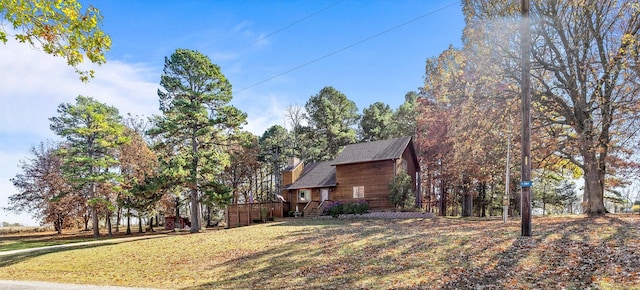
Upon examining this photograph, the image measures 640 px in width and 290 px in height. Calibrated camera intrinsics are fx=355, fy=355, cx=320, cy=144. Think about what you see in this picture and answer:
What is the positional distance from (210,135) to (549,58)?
24.4 metres

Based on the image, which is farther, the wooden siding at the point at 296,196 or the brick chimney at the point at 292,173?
the brick chimney at the point at 292,173

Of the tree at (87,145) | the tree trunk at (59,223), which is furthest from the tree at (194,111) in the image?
the tree trunk at (59,223)

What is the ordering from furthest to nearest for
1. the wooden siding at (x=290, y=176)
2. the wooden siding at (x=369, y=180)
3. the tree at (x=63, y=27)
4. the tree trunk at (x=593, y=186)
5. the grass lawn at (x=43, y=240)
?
the wooden siding at (x=290, y=176)
the wooden siding at (x=369, y=180)
the grass lawn at (x=43, y=240)
the tree trunk at (x=593, y=186)
the tree at (x=63, y=27)

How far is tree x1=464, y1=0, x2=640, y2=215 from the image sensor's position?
16.3 m

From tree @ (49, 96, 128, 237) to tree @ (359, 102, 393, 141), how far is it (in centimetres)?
2909

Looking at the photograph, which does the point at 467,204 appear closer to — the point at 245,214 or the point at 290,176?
the point at 290,176

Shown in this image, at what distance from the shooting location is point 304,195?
3528 centimetres

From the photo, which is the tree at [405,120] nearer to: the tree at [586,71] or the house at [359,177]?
the house at [359,177]

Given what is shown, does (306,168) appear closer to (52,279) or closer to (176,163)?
(176,163)

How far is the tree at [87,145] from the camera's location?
2942 cm

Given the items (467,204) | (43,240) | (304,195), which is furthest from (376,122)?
(43,240)

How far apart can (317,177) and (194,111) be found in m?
13.7

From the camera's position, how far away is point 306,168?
1555 inches

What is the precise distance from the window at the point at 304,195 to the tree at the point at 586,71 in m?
21.3
